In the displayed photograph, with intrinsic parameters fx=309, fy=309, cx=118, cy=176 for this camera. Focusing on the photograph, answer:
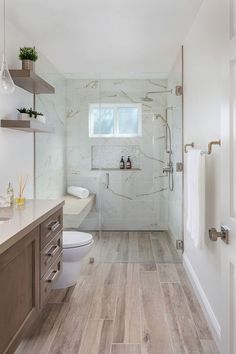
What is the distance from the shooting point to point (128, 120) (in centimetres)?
486

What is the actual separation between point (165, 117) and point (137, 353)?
3431 mm

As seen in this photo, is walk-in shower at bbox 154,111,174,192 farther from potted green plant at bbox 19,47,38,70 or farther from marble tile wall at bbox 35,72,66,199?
potted green plant at bbox 19,47,38,70

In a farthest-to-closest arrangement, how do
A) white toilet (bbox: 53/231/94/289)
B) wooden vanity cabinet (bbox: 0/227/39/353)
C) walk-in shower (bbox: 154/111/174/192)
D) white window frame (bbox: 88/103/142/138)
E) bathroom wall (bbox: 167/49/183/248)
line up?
white window frame (bbox: 88/103/142/138)
walk-in shower (bbox: 154/111/174/192)
bathroom wall (bbox: 167/49/183/248)
white toilet (bbox: 53/231/94/289)
wooden vanity cabinet (bbox: 0/227/39/353)

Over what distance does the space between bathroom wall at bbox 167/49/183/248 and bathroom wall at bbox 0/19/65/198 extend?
5.04 feet

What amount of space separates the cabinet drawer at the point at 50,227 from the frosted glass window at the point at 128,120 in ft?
8.49

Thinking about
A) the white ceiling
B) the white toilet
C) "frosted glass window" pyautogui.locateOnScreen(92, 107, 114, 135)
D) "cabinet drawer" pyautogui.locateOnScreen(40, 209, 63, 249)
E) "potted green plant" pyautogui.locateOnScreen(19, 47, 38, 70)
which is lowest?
the white toilet

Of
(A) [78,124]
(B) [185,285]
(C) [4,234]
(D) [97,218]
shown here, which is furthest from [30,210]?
(A) [78,124]

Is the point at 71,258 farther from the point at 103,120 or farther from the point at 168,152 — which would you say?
the point at 103,120

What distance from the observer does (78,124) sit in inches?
188

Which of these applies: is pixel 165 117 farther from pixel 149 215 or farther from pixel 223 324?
pixel 223 324

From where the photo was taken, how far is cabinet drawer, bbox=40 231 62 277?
207 cm

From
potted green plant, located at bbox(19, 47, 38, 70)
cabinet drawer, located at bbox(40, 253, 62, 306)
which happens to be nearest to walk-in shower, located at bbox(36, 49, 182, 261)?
potted green plant, located at bbox(19, 47, 38, 70)

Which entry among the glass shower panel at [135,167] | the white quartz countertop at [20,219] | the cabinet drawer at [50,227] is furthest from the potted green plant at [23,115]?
the glass shower panel at [135,167]

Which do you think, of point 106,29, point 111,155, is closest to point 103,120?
point 111,155
